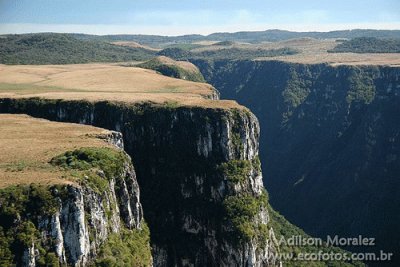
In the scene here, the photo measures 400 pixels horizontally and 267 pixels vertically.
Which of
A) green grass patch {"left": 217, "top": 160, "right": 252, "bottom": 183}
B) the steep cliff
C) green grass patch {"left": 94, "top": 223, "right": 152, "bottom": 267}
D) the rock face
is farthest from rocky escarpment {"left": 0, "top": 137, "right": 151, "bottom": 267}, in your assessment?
green grass patch {"left": 217, "top": 160, "right": 252, "bottom": 183}

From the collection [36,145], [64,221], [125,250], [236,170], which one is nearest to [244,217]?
[236,170]

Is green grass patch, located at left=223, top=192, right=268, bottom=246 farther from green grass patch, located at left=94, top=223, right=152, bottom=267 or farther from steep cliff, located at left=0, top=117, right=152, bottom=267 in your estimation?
steep cliff, located at left=0, top=117, right=152, bottom=267

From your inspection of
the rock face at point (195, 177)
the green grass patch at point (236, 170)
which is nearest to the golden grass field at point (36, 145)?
the rock face at point (195, 177)

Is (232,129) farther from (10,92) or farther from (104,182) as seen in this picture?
(10,92)

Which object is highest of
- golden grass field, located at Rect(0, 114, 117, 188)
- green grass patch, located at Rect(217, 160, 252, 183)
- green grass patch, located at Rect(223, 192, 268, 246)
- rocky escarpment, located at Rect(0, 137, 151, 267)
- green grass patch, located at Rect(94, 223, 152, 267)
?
golden grass field, located at Rect(0, 114, 117, 188)

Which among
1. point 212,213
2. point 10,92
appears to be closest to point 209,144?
point 212,213

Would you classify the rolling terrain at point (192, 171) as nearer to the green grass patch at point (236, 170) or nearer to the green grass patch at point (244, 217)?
the green grass patch at point (236, 170)
